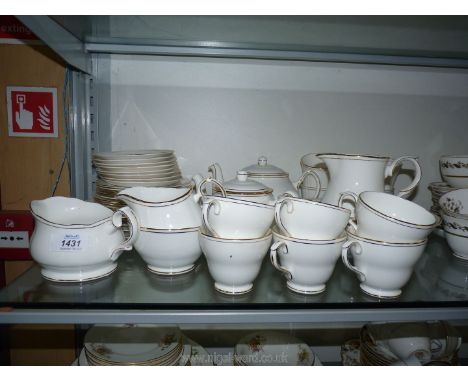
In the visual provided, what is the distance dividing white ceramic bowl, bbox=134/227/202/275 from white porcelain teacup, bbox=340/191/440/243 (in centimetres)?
35

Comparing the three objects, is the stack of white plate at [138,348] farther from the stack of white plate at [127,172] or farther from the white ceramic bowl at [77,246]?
the stack of white plate at [127,172]

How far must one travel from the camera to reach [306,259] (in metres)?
0.70

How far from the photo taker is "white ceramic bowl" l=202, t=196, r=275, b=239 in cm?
68

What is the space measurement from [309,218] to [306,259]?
0.27 feet

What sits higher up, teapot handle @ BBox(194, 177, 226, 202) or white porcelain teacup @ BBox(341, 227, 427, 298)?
teapot handle @ BBox(194, 177, 226, 202)

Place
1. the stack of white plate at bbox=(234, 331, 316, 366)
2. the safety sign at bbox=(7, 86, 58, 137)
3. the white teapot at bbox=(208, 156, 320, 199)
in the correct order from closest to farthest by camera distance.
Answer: the white teapot at bbox=(208, 156, 320, 199)
the stack of white plate at bbox=(234, 331, 316, 366)
the safety sign at bbox=(7, 86, 58, 137)

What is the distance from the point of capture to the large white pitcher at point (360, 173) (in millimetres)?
862

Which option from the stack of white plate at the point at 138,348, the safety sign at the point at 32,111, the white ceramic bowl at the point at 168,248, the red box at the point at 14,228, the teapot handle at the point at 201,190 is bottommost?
the stack of white plate at the point at 138,348

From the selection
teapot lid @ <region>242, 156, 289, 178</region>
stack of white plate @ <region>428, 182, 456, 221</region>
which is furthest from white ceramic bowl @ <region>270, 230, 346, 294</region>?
stack of white plate @ <region>428, 182, 456, 221</region>

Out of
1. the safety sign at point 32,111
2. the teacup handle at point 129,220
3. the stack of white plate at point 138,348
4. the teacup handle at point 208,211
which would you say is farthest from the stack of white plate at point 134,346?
the safety sign at point 32,111

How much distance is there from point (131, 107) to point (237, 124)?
1.11 feet

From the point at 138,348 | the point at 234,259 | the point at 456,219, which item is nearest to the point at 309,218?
the point at 234,259

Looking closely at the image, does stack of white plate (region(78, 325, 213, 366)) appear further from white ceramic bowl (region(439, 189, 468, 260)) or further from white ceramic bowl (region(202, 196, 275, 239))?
white ceramic bowl (region(439, 189, 468, 260))

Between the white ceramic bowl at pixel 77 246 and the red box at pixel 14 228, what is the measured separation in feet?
1.35
